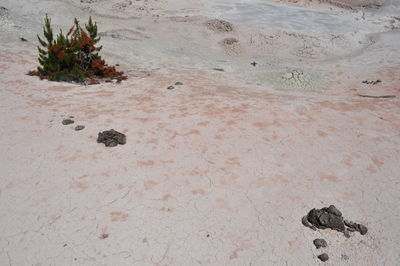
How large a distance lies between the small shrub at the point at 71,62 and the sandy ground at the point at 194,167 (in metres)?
0.55

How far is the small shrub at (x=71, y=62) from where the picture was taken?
12.1 metres

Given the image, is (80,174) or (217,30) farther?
(217,30)

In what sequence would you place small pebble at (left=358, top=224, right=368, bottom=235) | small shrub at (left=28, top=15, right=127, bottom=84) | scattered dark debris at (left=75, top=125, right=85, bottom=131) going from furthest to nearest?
small shrub at (left=28, top=15, right=127, bottom=84), scattered dark debris at (left=75, top=125, right=85, bottom=131), small pebble at (left=358, top=224, right=368, bottom=235)

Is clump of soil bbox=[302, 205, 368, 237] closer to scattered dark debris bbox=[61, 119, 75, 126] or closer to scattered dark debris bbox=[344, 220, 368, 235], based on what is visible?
scattered dark debris bbox=[344, 220, 368, 235]

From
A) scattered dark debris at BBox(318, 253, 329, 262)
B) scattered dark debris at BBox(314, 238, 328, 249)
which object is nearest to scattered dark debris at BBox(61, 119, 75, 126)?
scattered dark debris at BBox(314, 238, 328, 249)

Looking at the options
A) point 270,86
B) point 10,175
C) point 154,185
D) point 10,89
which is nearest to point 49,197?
point 10,175

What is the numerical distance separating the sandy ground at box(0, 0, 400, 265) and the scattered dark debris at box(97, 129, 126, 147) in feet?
0.60

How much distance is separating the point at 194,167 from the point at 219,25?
1752 centimetres

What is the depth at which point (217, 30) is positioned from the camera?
867 inches

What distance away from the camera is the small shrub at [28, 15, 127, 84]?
12.1 meters

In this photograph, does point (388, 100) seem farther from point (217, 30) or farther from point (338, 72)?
point (217, 30)

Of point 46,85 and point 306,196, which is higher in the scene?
point 46,85

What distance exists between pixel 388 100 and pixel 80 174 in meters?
10.6

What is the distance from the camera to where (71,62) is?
12555mm
